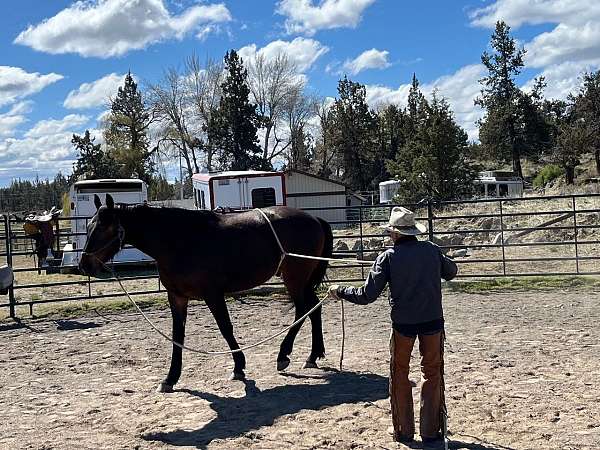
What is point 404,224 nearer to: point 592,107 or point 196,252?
point 196,252

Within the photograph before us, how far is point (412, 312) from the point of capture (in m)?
4.16

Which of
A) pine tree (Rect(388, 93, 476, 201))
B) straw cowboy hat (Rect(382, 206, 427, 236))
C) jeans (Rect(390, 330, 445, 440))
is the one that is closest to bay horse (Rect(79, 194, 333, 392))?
jeans (Rect(390, 330, 445, 440))

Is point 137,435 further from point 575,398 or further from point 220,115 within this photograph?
point 220,115

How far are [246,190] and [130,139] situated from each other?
33462 mm

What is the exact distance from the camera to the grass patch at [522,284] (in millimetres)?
10531

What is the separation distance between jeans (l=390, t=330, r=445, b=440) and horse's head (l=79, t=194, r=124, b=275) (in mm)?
2935

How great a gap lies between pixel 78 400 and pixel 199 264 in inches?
62.4

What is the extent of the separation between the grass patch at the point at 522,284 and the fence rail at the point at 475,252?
149 mm

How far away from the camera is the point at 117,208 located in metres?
5.93

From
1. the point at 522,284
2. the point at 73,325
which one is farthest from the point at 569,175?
the point at 73,325

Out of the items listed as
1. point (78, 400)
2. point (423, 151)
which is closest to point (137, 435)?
point (78, 400)

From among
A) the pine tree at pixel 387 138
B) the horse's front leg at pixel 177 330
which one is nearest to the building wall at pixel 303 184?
the pine tree at pixel 387 138

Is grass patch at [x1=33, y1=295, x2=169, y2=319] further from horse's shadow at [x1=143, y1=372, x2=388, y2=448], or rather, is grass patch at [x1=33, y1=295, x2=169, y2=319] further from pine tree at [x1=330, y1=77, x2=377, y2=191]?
pine tree at [x1=330, y1=77, x2=377, y2=191]

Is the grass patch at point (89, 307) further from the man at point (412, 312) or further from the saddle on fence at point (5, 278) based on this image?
the man at point (412, 312)
